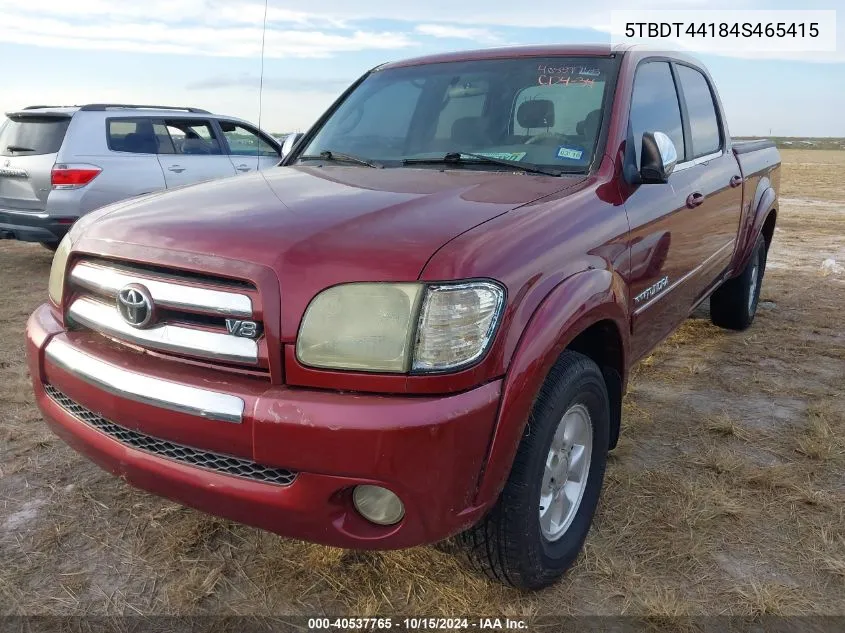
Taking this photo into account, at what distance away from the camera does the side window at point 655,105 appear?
9.59 feet

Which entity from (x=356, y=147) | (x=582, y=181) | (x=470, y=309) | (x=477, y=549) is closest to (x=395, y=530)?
(x=477, y=549)

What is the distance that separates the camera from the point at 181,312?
6.26ft

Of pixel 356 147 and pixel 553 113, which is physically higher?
pixel 553 113

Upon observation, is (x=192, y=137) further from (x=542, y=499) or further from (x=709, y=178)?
(x=542, y=499)

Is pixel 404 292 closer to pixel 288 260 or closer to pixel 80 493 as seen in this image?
pixel 288 260

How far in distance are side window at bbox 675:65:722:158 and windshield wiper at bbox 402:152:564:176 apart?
139 centimetres

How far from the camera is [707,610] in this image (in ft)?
7.13

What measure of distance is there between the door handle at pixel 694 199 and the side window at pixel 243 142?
18.7 ft

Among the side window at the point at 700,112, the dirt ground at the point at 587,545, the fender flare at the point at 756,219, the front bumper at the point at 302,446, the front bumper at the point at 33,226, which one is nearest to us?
the front bumper at the point at 302,446

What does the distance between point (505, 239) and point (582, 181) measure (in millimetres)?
738

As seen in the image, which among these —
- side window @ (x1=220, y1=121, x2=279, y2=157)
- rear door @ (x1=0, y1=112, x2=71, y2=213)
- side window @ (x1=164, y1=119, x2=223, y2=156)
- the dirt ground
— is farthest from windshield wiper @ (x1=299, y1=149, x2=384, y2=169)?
side window @ (x1=220, y1=121, x2=279, y2=157)

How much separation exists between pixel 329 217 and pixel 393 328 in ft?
1.55

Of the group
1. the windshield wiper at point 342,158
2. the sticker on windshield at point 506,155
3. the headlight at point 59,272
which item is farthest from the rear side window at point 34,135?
the sticker on windshield at point 506,155

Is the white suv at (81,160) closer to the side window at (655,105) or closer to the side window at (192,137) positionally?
the side window at (192,137)
